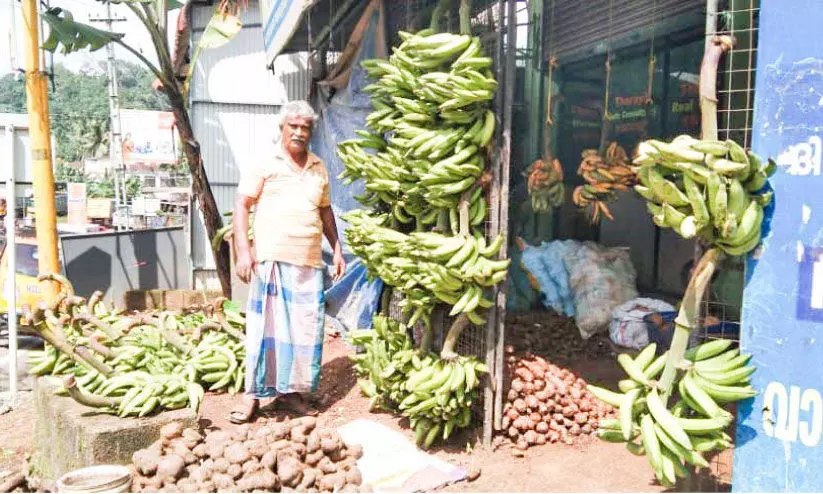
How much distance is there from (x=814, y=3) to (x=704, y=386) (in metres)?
1.48

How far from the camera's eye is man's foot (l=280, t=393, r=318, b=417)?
15.4ft

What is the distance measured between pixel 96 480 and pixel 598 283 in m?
4.46

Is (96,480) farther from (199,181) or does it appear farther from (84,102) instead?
(84,102)

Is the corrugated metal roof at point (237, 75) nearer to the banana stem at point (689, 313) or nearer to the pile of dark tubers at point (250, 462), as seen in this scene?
the pile of dark tubers at point (250, 462)

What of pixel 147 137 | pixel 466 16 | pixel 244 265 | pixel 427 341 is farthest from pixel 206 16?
pixel 147 137

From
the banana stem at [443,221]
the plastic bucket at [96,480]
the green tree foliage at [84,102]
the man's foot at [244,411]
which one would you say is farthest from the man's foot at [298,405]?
the green tree foliage at [84,102]

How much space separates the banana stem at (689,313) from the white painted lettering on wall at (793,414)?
35 centimetres

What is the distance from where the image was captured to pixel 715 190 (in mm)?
2553

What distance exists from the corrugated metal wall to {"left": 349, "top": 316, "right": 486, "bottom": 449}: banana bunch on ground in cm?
604

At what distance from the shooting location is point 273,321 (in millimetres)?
4500

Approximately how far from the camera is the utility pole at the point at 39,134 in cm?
689

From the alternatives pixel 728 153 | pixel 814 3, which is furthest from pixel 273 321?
pixel 814 3

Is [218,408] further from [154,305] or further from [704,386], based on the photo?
[154,305]

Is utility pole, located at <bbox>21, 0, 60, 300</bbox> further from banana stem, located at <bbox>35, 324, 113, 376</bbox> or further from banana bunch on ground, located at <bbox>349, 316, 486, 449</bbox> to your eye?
banana bunch on ground, located at <bbox>349, 316, 486, 449</bbox>
